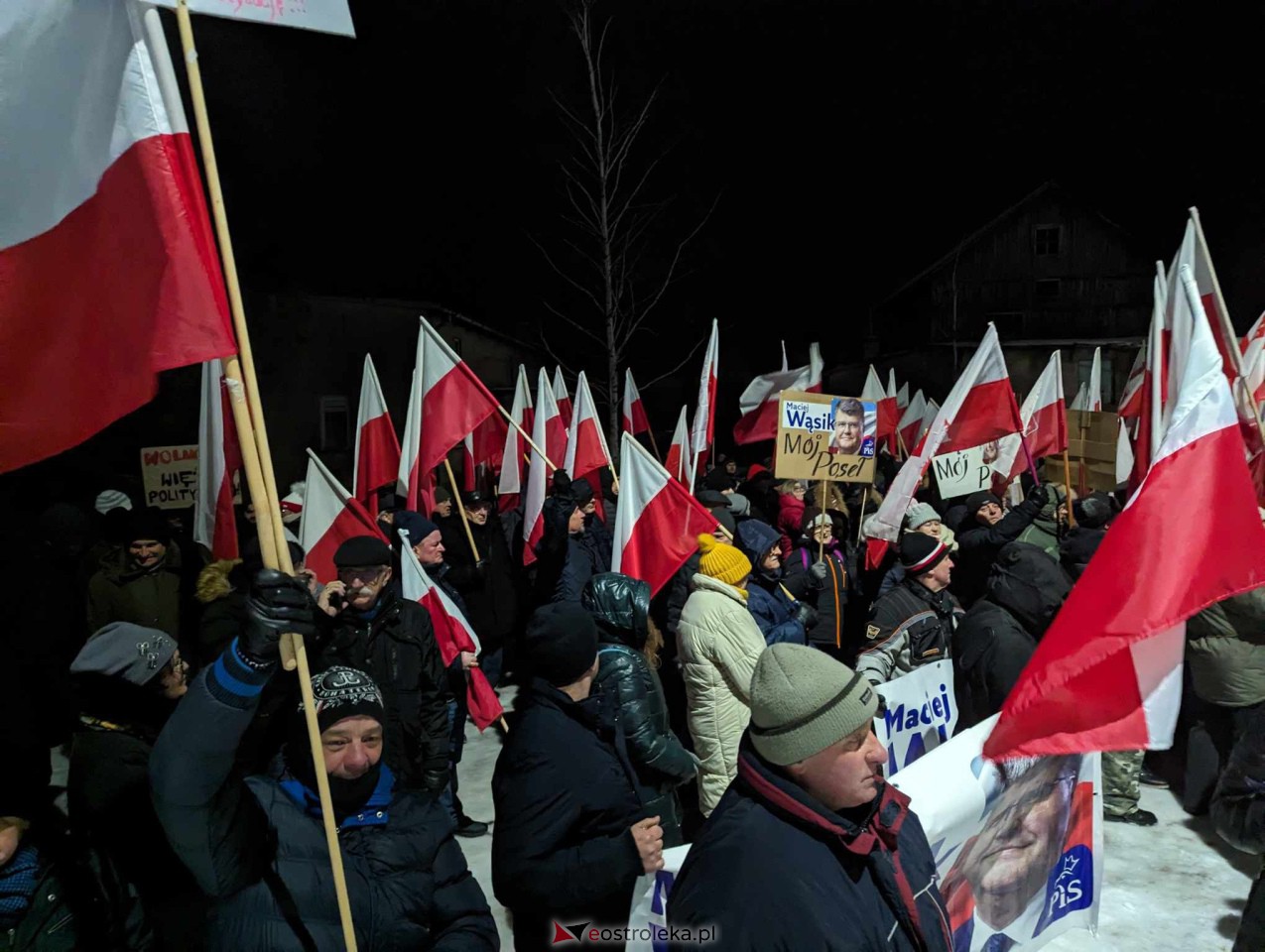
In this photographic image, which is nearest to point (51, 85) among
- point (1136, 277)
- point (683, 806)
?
point (683, 806)

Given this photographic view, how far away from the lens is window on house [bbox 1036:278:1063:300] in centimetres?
2572


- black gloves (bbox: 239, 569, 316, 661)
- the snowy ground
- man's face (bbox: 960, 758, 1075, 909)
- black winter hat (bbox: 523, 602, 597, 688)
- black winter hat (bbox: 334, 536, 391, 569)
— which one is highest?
black gloves (bbox: 239, 569, 316, 661)

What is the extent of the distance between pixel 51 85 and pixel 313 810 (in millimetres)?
2012

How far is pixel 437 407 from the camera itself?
6.49 m

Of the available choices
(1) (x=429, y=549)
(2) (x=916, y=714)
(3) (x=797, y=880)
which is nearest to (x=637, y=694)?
(2) (x=916, y=714)

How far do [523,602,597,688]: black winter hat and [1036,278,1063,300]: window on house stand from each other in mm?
26690

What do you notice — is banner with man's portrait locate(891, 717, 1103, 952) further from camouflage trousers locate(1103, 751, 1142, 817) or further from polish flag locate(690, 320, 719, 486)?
polish flag locate(690, 320, 719, 486)

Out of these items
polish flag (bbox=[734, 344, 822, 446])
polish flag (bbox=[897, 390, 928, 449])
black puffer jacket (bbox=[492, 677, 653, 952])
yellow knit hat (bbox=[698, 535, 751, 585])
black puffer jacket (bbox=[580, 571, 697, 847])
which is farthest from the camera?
polish flag (bbox=[897, 390, 928, 449])

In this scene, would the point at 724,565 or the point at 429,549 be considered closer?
the point at 724,565

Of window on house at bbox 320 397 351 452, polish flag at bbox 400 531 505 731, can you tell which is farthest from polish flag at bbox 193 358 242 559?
window on house at bbox 320 397 351 452

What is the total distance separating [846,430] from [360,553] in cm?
495

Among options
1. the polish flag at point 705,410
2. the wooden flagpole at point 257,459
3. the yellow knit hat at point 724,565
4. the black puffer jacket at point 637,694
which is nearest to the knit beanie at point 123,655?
the wooden flagpole at point 257,459

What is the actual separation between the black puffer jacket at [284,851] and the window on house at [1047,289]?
27350 mm

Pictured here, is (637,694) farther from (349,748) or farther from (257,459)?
(257,459)
